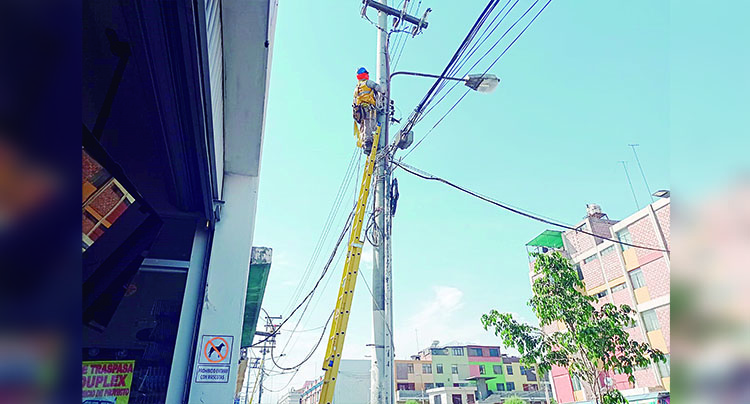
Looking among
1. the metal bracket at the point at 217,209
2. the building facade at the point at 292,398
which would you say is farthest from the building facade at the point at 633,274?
the building facade at the point at 292,398

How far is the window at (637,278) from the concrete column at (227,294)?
2601cm

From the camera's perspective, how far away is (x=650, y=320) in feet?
73.5

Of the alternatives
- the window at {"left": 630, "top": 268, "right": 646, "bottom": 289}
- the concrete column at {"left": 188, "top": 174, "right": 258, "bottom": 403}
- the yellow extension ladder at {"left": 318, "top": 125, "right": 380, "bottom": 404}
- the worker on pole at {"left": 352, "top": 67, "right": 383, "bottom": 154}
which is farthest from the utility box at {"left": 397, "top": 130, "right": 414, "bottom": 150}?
the window at {"left": 630, "top": 268, "right": 646, "bottom": 289}

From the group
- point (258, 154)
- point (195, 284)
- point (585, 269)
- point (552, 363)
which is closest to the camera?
point (195, 284)

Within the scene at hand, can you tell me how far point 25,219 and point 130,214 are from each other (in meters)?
2.16

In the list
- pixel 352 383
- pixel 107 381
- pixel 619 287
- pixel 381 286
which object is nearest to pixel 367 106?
pixel 381 286

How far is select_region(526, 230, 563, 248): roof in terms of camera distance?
3137cm

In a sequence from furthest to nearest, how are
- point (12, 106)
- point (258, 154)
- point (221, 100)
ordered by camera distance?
point (258, 154), point (221, 100), point (12, 106)

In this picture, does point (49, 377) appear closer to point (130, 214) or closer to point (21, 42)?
point (21, 42)

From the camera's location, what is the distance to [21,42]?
1.51ft

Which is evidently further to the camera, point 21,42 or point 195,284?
point 195,284

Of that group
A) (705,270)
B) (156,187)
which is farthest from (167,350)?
(705,270)

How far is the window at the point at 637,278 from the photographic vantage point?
23.6 metres

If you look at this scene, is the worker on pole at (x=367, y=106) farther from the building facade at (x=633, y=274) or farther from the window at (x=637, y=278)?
the window at (x=637, y=278)
